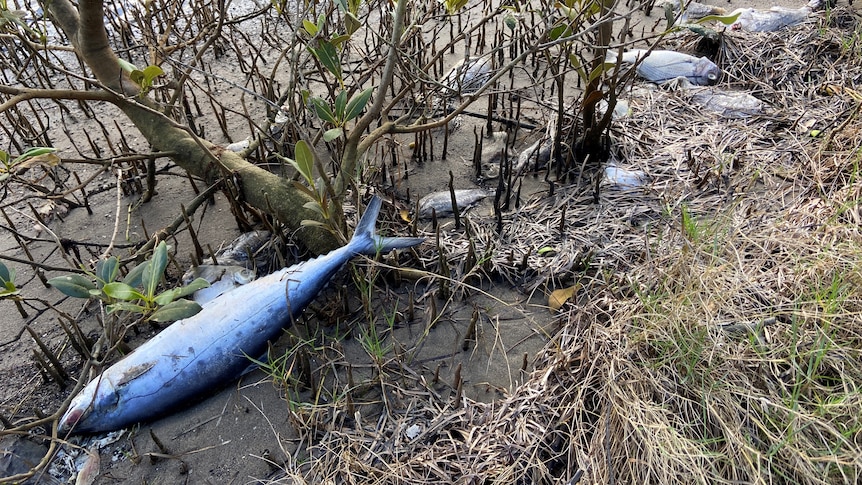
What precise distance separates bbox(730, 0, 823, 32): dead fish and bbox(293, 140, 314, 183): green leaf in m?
3.37

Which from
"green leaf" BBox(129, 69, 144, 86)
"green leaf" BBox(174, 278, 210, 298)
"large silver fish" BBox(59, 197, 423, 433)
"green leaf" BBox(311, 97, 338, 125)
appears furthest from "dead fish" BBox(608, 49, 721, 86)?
"green leaf" BBox(174, 278, 210, 298)

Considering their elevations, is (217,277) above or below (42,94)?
below

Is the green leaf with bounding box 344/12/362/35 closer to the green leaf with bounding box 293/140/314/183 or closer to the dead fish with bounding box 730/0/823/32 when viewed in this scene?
the green leaf with bounding box 293/140/314/183

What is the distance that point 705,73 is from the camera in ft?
12.3

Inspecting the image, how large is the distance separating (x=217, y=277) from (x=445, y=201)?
1145mm

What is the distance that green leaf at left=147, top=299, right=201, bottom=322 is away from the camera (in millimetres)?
1960

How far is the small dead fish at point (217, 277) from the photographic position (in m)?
2.49

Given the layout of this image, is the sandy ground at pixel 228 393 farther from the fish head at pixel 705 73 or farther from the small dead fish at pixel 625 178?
the fish head at pixel 705 73

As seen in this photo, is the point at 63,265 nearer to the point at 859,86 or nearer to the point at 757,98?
the point at 757,98

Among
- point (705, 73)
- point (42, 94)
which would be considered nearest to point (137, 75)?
point (42, 94)

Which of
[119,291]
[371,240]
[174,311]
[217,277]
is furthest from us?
[217,277]

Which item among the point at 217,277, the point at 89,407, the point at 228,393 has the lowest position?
the point at 228,393

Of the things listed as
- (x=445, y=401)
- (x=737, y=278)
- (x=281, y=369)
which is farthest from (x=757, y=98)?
(x=281, y=369)

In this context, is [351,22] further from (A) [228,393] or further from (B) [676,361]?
(B) [676,361]
